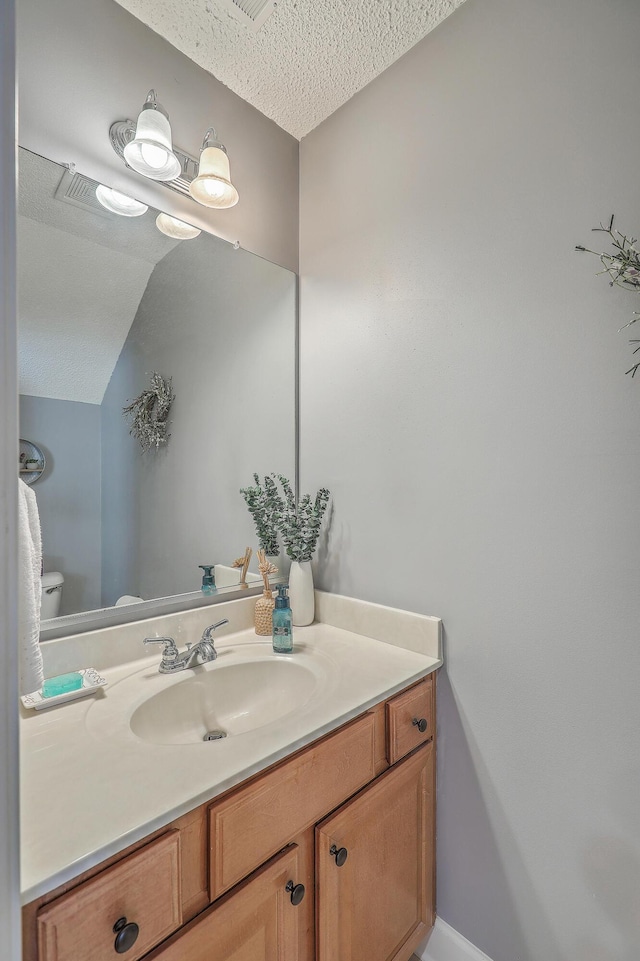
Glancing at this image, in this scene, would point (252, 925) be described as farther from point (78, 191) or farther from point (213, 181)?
point (213, 181)

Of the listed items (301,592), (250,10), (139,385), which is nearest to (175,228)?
(139,385)

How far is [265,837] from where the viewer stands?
2.63 feet

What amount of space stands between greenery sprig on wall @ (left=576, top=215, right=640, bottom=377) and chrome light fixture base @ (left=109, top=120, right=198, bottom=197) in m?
1.07

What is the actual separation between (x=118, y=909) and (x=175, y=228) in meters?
1.49

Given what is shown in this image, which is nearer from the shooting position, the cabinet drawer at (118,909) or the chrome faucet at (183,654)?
the cabinet drawer at (118,909)

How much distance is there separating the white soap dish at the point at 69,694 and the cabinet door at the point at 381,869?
562mm

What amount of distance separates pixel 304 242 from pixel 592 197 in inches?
37.4

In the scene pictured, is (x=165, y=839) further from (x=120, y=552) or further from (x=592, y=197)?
(x=592, y=197)

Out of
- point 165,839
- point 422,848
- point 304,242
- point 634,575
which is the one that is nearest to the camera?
point 165,839

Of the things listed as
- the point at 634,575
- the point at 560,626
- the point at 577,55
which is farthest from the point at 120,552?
the point at 577,55

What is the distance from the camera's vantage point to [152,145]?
1.18 metres

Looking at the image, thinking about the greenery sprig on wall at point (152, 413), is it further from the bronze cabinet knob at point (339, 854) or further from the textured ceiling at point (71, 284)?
the bronze cabinet knob at point (339, 854)

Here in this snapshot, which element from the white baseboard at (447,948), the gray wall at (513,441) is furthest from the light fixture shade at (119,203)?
the white baseboard at (447,948)

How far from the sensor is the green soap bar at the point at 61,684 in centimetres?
99
